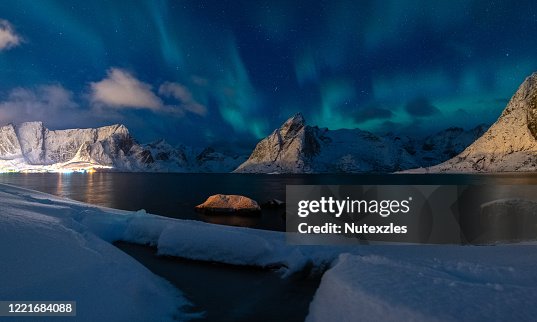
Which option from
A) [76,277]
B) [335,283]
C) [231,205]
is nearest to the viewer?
[76,277]

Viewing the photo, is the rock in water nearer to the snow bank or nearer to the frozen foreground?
the frozen foreground

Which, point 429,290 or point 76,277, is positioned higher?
point 429,290

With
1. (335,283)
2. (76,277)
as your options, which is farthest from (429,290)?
(76,277)

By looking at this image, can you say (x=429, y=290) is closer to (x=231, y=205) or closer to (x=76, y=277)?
(x=76, y=277)

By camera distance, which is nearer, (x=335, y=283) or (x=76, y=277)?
(x=76, y=277)

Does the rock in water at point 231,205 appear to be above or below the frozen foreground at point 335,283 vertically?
below

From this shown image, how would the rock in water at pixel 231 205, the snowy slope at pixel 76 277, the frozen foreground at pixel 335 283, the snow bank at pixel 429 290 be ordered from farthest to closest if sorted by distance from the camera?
1. the rock in water at pixel 231 205
2. the snowy slope at pixel 76 277
3. the frozen foreground at pixel 335 283
4. the snow bank at pixel 429 290

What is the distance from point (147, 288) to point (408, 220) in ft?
86.9

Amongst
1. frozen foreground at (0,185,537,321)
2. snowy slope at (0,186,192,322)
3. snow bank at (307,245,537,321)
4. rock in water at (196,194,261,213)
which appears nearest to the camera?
snow bank at (307,245,537,321)

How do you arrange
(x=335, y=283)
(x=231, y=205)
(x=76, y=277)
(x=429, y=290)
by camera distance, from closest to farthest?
(x=429, y=290) < (x=76, y=277) < (x=335, y=283) < (x=231, y=205)

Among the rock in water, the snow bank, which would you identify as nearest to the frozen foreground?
the snow bank

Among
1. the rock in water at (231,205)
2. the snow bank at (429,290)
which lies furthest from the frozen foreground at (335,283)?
the rock in water at (231,205)

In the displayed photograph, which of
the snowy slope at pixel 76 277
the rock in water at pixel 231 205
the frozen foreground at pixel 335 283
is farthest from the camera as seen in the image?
the rock in water at pixel 231 205

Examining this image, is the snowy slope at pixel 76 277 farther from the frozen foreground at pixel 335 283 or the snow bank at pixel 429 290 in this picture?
the snow bank at pixel 429 290
